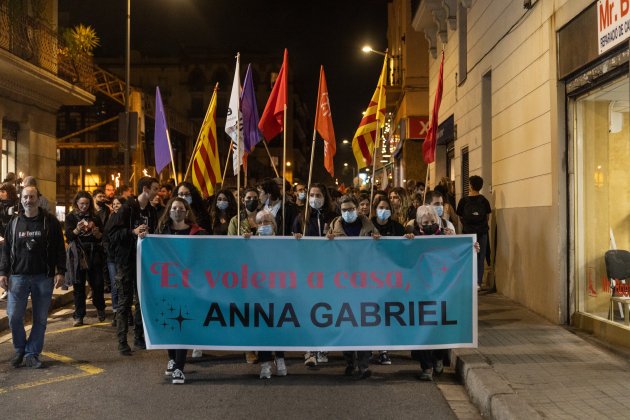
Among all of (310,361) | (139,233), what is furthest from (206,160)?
(310,361)

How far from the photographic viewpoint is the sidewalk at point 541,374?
5.23 meters

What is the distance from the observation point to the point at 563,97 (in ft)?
29.1

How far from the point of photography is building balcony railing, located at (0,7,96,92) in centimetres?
1588

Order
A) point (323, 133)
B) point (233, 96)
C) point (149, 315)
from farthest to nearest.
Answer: point (323, 133) < point (233, 96) < point (149, 315)

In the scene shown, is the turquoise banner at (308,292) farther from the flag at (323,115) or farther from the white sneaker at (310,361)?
the flag at (323,115)

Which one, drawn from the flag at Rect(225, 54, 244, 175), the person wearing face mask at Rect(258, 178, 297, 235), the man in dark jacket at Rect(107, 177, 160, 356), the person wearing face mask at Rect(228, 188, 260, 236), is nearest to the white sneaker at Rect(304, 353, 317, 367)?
the person wearing face mask at Rect(228, 188, 260, 236)

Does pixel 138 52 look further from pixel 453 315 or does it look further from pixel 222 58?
pixel 453 315

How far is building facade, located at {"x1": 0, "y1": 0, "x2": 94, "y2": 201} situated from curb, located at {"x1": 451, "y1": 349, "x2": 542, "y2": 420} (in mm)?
11825

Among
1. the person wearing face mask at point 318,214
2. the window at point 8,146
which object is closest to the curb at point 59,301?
the person wearing face mask at point 318,214

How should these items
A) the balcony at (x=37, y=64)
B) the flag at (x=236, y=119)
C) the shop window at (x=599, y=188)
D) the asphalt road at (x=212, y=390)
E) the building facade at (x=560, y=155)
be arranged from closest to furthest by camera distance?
the asphalt road at (x=212, y=390)
the building facade at (x=560, y=155)
the shop window at (x=599, y=188)
the flag at (x=236, y=119)
the balcony at (x=37, y=64)

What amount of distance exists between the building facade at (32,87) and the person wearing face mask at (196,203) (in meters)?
8.14

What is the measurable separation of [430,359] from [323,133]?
3.54 meters

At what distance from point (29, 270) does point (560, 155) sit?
6327 millimetres

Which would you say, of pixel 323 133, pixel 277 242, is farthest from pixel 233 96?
pixel 277 242
